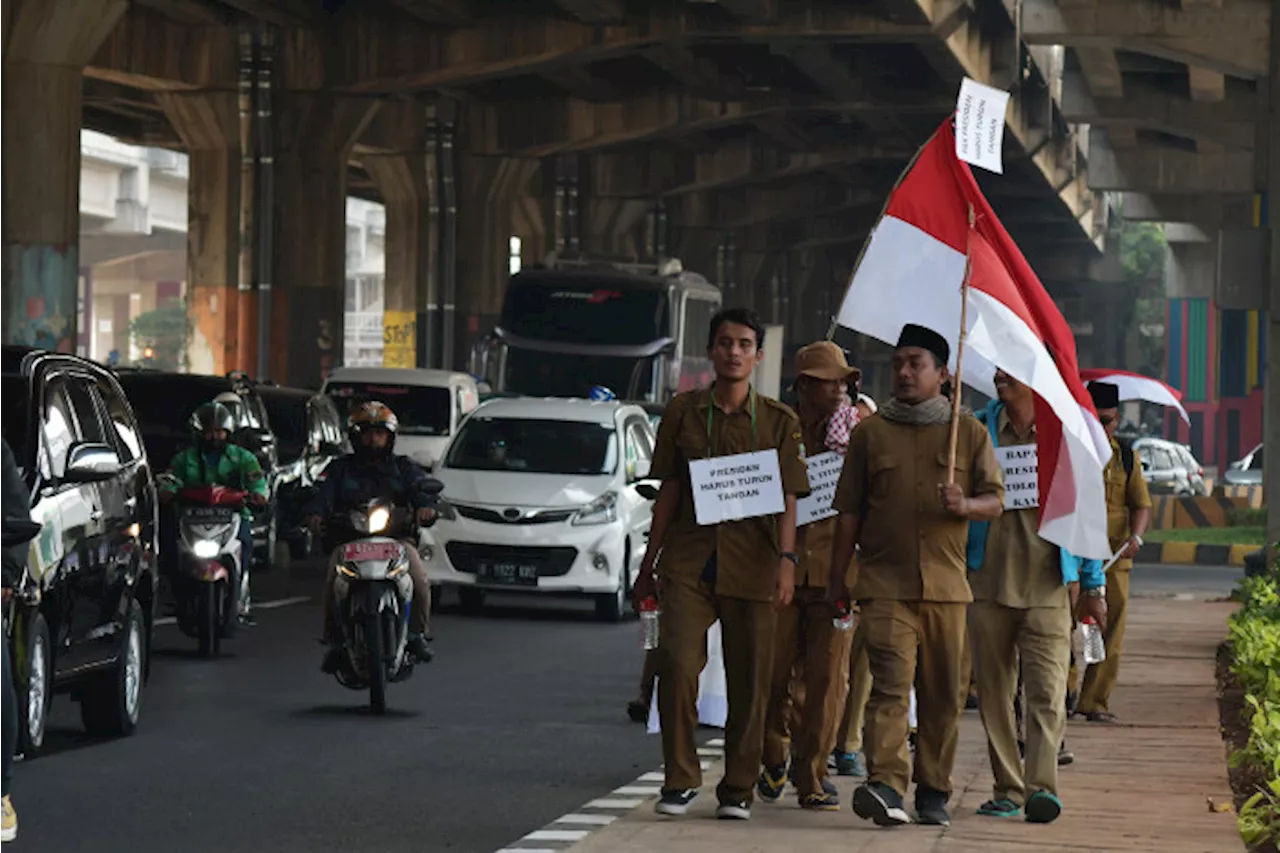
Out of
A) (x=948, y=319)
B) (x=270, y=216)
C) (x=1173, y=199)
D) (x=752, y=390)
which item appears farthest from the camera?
(x=1173, y=199)

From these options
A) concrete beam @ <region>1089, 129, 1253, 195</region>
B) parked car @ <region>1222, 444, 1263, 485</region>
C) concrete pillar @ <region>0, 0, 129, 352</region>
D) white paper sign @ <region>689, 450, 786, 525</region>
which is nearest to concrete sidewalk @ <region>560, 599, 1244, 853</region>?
white paper sign @ <region>689, 450, 786, 525</region>

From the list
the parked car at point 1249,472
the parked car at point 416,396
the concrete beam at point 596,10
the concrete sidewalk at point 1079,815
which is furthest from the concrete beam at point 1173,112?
the concrete sidewalk at point 1079,815

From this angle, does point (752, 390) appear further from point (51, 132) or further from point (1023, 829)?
point (51, 132)

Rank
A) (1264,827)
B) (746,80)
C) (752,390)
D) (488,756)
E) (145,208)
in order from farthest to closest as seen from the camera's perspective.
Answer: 1. (145,208)
2. (746,80)
3. (488,756)
4. (752,390)
5. (1264,827)

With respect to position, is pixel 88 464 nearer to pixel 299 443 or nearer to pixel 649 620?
pixel 649 620

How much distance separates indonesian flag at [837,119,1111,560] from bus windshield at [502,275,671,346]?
31.1 m

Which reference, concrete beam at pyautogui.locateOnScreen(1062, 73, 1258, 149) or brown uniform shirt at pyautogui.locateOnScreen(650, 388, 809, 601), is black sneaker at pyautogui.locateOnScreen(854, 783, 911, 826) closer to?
brown uniform shirt at pyautogui.locateOnScreen(650, 388, 809, 601)

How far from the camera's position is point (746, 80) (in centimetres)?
5584

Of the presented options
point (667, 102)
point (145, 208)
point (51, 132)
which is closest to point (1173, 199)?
point (667, 102)

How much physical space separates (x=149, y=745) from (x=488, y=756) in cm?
153

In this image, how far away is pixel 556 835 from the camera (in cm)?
1077

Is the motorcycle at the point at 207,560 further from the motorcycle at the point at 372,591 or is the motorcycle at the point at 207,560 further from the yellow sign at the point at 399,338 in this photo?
the yellow sign at the point at 399,338

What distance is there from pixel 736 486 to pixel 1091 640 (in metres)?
1.61

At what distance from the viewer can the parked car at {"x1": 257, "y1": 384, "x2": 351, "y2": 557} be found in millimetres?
30781
